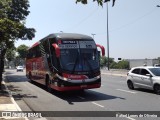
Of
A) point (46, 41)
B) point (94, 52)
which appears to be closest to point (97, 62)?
point (94, 52)

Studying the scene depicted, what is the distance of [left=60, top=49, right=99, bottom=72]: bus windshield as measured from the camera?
16.6m

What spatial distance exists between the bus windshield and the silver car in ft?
10.6

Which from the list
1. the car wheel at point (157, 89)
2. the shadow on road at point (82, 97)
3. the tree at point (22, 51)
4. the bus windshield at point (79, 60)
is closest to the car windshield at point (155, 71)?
the car wheel at point (157, 89)

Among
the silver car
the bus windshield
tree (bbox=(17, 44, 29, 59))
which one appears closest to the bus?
the bus windshield

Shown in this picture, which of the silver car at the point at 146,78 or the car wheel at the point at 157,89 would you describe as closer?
the car wheel at the point at 157,89

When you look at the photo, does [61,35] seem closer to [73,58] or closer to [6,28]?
[73,58]

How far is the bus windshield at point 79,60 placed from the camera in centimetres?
1658

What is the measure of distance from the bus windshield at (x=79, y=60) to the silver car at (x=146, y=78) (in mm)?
3223

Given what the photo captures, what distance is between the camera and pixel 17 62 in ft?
485

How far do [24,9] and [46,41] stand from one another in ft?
72.4

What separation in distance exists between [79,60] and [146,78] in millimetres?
4269

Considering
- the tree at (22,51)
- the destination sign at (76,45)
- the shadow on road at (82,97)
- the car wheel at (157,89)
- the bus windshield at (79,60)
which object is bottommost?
the shadow on road at (82,97)

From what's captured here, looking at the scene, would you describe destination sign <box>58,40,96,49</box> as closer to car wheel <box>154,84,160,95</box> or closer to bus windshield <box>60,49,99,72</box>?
bus windshield <box>60,49,99,72</box>

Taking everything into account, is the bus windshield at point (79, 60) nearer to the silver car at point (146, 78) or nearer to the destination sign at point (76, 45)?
the destination sign at point (76, 45)
